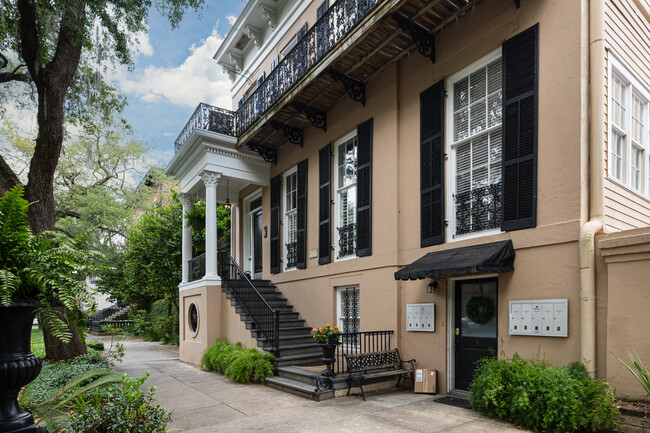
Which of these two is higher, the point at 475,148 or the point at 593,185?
the point at 475,148

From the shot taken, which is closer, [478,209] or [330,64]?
[478,209]

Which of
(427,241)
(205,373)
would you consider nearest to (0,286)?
(427,241)

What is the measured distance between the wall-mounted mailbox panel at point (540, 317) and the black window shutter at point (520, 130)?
1110 millimetres

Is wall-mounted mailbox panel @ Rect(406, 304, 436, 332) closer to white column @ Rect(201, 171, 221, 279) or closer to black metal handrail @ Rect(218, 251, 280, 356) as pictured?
black metal handrail @ Rect(218, 251, 280, 356)

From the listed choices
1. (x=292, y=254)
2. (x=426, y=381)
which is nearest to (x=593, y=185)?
(x=426, y=381)

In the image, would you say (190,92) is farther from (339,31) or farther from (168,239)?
(339,31)

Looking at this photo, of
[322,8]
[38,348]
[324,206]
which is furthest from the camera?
[38,348]

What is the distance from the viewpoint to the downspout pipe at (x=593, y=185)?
532cm

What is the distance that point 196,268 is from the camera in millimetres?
13242

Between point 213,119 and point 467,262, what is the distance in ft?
29.2

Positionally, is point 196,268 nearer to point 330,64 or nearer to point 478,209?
point 330,64

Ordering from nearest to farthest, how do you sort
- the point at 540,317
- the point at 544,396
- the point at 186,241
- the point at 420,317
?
the point at 544,396
the point at 540,317
the point at 420,317
the point at 186,241

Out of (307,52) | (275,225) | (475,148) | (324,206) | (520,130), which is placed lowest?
(275,225)

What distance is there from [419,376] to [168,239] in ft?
43.7
